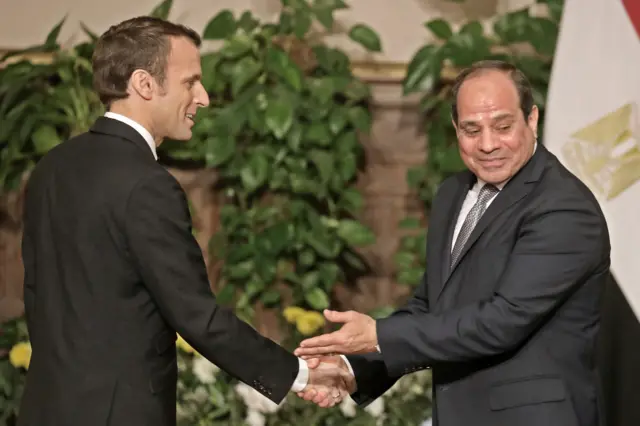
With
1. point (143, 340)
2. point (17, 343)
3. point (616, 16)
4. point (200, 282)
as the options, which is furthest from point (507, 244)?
point (17, 343)

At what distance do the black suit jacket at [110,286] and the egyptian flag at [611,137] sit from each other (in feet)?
4.39

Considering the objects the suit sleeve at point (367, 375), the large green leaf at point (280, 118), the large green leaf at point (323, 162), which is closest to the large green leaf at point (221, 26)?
the large green leaf at point (280, 118)

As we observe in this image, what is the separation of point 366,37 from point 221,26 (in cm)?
52

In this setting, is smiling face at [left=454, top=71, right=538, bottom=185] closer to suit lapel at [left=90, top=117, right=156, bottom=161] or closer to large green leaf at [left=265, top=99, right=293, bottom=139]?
suit lapel at [left=90, top=117, right=156, bottom=161]

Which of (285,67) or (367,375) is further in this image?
(285,67)

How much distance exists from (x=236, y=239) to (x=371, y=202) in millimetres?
526

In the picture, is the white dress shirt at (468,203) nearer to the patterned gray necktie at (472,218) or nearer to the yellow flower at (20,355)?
the patterned gray necktie at (472,218)

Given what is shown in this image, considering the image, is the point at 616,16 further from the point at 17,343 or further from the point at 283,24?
the point at 17,343

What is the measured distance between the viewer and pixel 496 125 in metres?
1.87

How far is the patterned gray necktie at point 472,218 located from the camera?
6.22 feet

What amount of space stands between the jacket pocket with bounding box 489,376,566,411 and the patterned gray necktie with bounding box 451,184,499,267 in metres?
0.29

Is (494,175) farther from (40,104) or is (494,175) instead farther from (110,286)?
(40,104)

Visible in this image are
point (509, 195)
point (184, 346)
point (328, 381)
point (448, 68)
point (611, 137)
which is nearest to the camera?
point (509, 195)

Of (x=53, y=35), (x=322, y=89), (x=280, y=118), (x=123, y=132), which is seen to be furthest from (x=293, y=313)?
(x=123, y=132)
